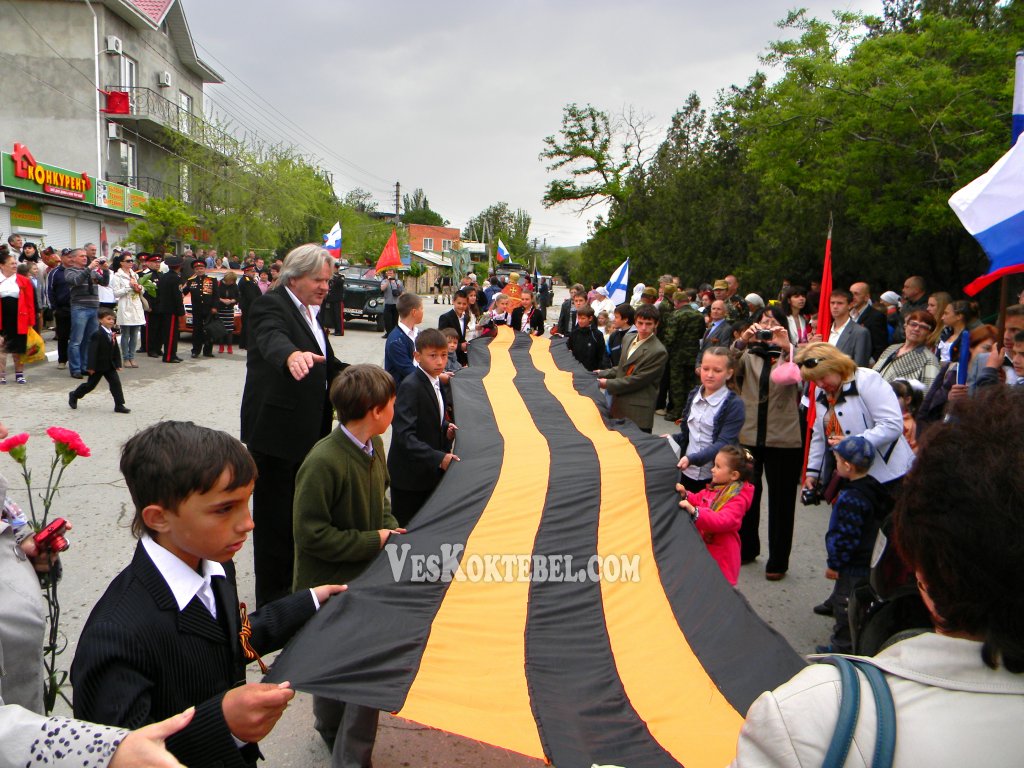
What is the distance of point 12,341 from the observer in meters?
11.3

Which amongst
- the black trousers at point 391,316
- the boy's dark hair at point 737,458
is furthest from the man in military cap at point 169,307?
the boy's dark hair at point 737,458

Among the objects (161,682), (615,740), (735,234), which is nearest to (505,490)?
(615,740)

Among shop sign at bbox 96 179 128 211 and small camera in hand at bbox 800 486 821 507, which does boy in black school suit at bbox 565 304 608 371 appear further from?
shop sign at bbox 96 179 128 211

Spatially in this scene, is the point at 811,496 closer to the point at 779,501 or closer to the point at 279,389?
the point at 779,501

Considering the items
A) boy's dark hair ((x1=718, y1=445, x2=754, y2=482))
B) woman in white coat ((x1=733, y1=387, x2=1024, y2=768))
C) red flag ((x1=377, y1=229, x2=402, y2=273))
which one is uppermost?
red flag ((x1=377, y1=229, x2=402, y2=273))

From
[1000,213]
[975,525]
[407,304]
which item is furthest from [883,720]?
[407,304]

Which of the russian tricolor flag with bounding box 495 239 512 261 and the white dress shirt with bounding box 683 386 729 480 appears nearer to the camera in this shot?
the white dress shirt with bounding box 683 386 729 480

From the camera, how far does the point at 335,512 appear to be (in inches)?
126

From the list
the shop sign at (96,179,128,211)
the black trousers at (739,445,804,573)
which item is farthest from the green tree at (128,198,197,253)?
the black trousers at (739,445,804,573)

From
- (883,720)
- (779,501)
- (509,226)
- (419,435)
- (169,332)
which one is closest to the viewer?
(883,720)

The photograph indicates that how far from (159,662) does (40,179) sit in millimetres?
26275

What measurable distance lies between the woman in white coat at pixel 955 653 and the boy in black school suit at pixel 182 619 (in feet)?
3.54

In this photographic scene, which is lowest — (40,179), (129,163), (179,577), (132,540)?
(132,540)

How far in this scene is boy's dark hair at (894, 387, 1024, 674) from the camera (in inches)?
45.9
